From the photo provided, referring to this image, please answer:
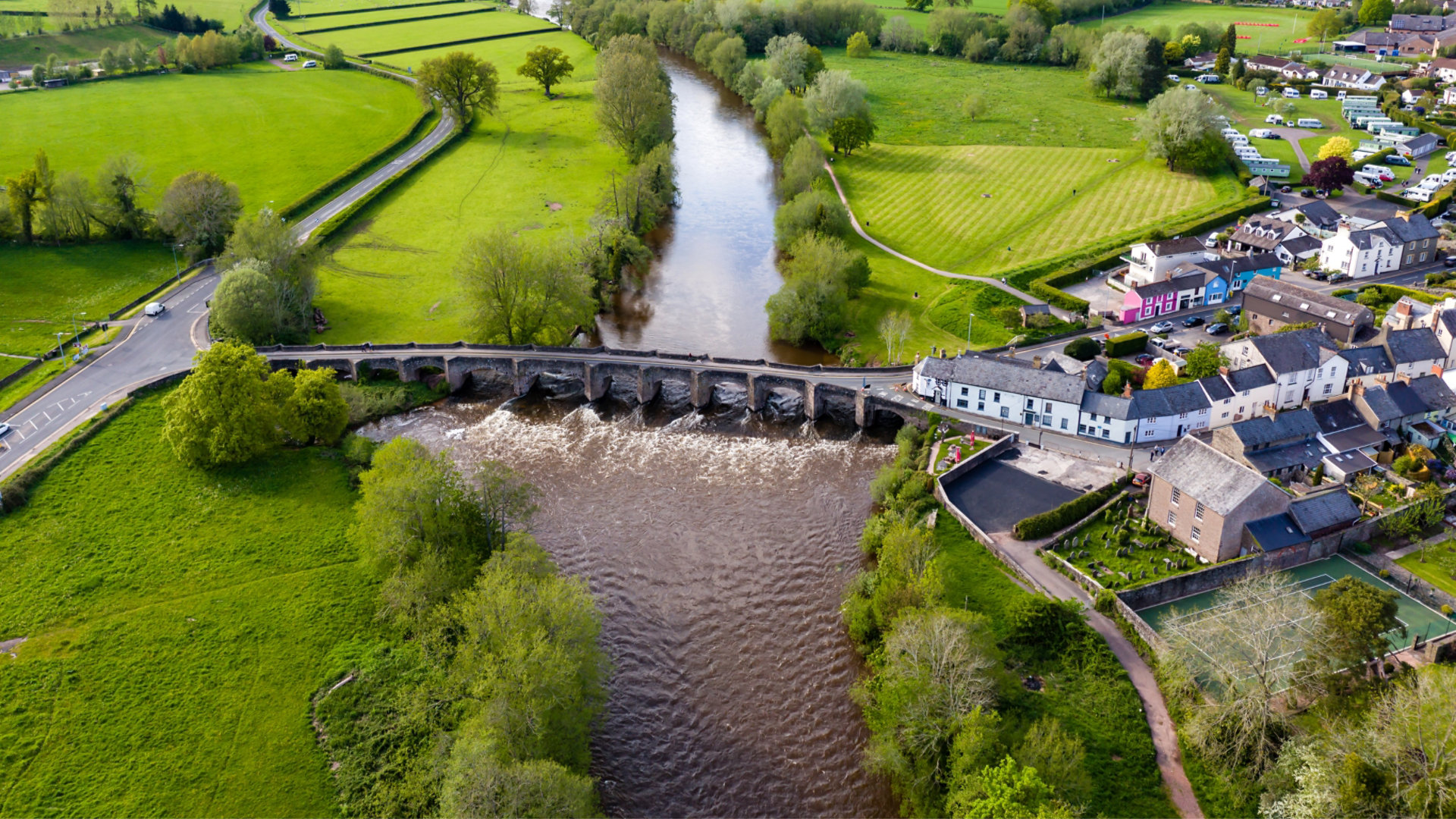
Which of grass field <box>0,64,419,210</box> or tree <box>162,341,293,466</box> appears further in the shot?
grass field <box>0,64,419,210</box>

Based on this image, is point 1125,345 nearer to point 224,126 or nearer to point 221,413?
point 221,413

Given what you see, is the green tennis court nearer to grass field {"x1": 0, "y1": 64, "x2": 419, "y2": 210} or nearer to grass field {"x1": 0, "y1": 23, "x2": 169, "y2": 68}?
grass field {"x1": 0, "y1": 64, "x2": 419, "y2": 210}

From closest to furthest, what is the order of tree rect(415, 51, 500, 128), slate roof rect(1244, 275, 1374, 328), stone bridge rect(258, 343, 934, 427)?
stone bridge rect(258, 343, 934, 427) < slate roof rect(1244, 275, 1374, 328) < tree rect(415, 51, 500, 128)

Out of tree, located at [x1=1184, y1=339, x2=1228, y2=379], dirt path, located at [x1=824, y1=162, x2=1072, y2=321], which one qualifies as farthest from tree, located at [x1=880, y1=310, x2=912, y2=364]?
tree, located at [x1=1184, y1=339, x2=1228, y2=379]

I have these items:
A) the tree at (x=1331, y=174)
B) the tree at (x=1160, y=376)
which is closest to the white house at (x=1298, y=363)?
the tree at (x=1160, y=376)

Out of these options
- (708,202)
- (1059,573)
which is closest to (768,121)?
(708,202)

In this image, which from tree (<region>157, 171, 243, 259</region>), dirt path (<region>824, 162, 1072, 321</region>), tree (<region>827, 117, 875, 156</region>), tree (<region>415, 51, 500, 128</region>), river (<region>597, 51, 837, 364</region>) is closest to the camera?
dirt path (<region>824, 162, 1072, 321</region>)

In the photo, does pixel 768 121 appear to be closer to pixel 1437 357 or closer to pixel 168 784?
pixel 1437 357
